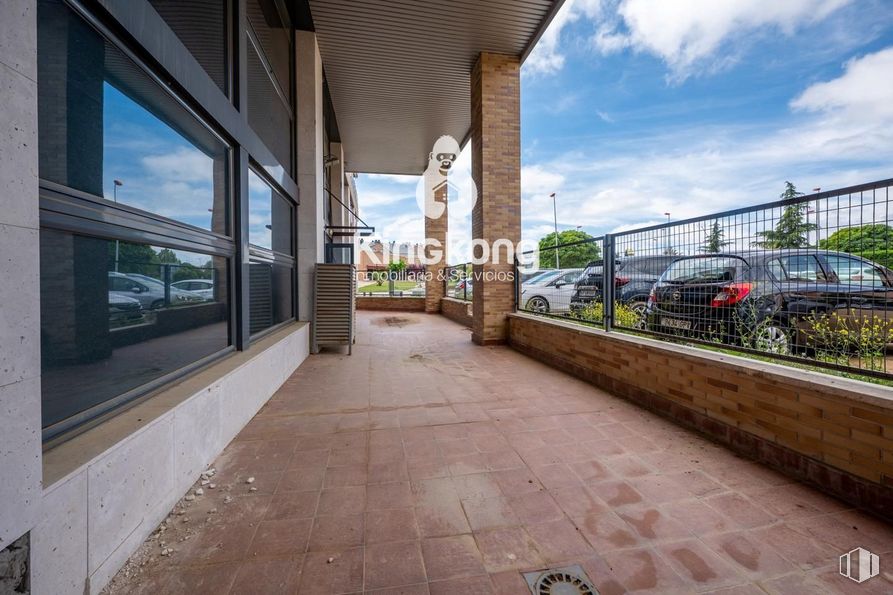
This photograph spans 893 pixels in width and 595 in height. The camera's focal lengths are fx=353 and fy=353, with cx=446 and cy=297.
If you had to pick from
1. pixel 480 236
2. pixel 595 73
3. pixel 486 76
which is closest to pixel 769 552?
pixel 480 236

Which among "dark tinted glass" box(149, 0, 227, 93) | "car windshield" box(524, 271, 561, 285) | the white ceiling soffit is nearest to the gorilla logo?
the white ceiling soffit

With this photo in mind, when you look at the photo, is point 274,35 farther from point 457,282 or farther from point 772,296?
point 457,282

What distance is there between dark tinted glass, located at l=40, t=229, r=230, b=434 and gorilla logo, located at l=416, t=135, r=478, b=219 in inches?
360

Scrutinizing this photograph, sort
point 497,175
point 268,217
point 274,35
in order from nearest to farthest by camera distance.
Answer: point 268,217, point 274,35, point 497,175

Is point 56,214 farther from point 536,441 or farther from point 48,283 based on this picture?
point 536,441

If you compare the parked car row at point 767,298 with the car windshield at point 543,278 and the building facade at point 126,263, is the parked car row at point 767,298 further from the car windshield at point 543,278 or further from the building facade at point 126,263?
the car windshield at point 543,278

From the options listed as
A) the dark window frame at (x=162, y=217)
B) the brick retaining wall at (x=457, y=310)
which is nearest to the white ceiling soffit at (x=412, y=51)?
the dark window frame at (x=162, y=217)

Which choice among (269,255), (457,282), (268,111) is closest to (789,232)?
(269,255)

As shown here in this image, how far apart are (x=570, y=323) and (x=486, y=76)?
4524 mm

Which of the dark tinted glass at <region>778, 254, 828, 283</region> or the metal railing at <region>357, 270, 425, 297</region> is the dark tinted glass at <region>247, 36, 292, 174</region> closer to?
the dark tinted glass at <region>778, 254, 828, 283</region>

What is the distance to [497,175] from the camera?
6227 millimetres

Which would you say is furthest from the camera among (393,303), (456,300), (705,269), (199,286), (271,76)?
(393,303)

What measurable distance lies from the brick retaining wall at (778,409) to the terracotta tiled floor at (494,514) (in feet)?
0.44

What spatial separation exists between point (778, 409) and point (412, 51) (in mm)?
6850
